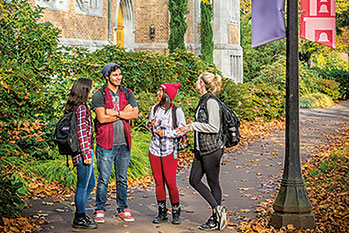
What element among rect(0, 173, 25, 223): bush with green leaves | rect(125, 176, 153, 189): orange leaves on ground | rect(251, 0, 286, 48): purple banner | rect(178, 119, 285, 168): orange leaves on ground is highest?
rect(251, 0, 286, 48): purple banner

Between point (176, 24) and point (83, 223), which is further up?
point (176, 24)

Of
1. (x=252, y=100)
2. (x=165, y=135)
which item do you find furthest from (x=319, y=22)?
(x=252, y=100)

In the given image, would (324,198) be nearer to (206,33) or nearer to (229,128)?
(229,128)

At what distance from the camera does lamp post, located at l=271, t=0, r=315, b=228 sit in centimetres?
662

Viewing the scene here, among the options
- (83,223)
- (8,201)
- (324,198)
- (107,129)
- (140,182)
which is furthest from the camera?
(140,182)

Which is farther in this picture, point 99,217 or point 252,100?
point 252,100

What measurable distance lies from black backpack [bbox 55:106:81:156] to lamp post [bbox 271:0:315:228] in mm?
2539

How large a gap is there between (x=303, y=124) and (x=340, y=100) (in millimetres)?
12535

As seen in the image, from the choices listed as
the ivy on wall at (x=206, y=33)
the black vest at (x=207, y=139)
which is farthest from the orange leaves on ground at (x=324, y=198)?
the ivy on wall at (x=206, y=33)

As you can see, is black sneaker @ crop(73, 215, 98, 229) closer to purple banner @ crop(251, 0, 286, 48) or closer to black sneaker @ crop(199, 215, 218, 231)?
black sneaker @ crop(199, 215, 218, 231)

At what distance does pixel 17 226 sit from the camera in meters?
6.63

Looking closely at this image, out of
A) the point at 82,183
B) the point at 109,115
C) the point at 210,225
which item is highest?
the point at 109,115

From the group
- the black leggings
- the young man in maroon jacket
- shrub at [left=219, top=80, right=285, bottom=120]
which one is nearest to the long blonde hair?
the black leggings

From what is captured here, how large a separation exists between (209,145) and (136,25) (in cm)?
1868
